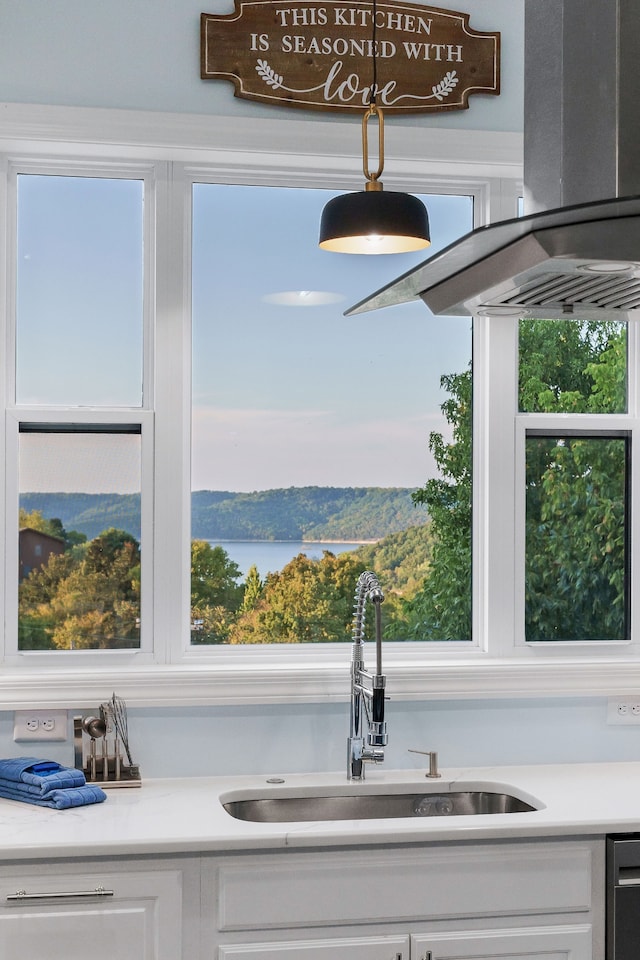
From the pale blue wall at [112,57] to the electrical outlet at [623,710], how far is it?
5.88ft

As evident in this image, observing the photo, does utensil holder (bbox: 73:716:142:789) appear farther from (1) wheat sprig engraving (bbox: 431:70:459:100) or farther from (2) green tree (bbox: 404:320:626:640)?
(1) wheat sprig engraving (bbox: 431:70:459:100)

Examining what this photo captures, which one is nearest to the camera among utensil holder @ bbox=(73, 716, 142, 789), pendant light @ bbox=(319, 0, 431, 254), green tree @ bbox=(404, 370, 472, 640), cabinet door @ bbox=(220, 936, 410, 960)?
pendant light @ bbox=(319, 0, 431, 254)

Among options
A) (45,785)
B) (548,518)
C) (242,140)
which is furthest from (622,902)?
(242,140)

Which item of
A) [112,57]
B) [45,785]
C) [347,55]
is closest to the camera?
[45,785]

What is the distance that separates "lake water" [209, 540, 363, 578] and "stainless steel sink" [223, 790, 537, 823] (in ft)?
2.02

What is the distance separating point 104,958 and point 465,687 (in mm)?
1136

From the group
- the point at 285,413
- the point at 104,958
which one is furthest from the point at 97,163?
the point at 104,958

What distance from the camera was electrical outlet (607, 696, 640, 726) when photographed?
298 cm

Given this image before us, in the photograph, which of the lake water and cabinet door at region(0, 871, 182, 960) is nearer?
cabinet door at region(0, 871, 182, 960)

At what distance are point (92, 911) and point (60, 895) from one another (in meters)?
0.08

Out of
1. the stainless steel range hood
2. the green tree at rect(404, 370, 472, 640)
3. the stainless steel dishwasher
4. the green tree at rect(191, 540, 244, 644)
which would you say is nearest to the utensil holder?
the green tree at rect(191, 540, 244, 644)

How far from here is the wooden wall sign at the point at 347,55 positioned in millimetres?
2836

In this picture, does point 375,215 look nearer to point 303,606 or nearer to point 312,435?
point 312,435

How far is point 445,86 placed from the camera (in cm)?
294
